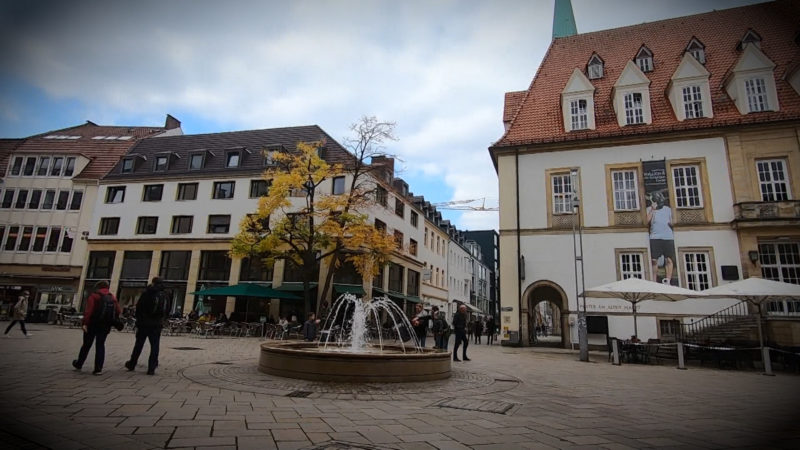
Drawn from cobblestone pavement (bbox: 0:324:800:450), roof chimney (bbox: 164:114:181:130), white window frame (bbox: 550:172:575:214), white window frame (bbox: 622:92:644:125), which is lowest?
cobblestone pavement (bbox: 0:324:800:450)

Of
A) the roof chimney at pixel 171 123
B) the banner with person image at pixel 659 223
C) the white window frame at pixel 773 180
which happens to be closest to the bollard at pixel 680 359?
the banner with person image at pixel 659 223

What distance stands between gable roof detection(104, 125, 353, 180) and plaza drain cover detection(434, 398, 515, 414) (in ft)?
87.0

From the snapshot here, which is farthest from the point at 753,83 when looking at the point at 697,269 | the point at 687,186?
the point at 697,269

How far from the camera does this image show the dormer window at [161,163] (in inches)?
1443

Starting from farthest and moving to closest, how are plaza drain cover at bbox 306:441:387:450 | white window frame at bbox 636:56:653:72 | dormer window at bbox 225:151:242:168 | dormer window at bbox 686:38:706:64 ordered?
dormer window at bbox 225:151:242:168
white window frame at bbox 636:56:653:72
dormer window at bbox 686:38:706:64
plaza drain cover at bbox 306:441:387:450

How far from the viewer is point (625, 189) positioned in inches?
926

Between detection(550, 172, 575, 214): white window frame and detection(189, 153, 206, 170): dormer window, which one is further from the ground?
detection(189, 153, 206, 170): dormer window

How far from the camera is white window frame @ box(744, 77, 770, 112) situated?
22.5 meters

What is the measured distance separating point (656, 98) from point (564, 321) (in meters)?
14.0

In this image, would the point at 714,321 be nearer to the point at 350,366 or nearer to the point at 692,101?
the point at 692,101

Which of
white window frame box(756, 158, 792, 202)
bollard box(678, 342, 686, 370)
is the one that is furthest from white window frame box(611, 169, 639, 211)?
bollard box(678, 342, 686, 370)

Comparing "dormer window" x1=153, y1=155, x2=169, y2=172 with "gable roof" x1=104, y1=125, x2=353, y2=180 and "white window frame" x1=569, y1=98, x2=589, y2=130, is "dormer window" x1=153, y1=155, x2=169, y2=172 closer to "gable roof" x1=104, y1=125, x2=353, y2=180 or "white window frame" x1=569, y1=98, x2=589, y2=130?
"gable roof" x1=104, y1=125, x2=353, y2=180

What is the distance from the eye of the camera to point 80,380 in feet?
23.5

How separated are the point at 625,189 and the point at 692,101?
6.25 m
